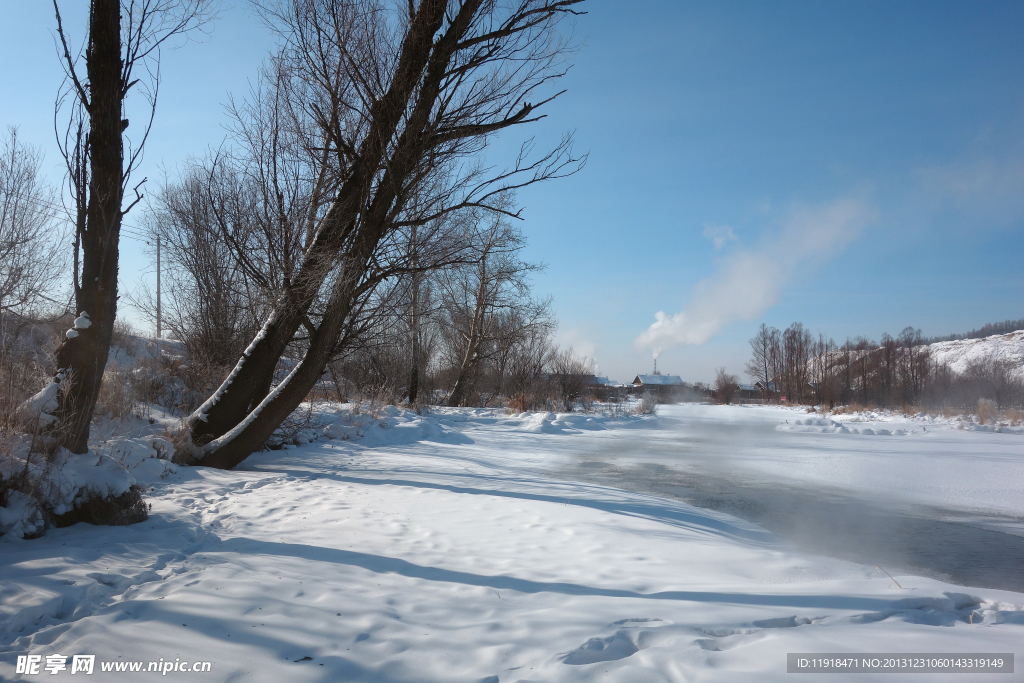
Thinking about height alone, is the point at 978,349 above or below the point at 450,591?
above

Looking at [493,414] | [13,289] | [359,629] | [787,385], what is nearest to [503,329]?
[493,414]

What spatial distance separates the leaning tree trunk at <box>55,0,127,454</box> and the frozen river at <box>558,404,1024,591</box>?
5.55m

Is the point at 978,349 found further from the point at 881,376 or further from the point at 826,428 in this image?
the point at 826,428

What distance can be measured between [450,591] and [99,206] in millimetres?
4566

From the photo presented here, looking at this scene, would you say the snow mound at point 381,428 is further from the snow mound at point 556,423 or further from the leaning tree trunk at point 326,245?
the leaning tree trunk at point 326,245

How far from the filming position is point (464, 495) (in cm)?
564

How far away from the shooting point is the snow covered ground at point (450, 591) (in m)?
2.27

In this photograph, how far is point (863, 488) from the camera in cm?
673

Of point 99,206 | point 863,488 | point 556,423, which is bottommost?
point 863,488

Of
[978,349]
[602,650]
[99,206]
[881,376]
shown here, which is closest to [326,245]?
[99,206]

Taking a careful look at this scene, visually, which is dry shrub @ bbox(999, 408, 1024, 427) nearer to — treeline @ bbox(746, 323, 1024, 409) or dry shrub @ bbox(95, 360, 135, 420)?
treeline @ bbox(746, 323, 1024, 409)

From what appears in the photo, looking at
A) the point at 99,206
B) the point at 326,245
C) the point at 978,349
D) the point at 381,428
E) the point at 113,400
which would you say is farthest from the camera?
the point at 978,349

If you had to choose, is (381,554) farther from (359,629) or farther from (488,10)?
(488,10)

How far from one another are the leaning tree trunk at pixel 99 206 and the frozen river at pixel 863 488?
219 inches
